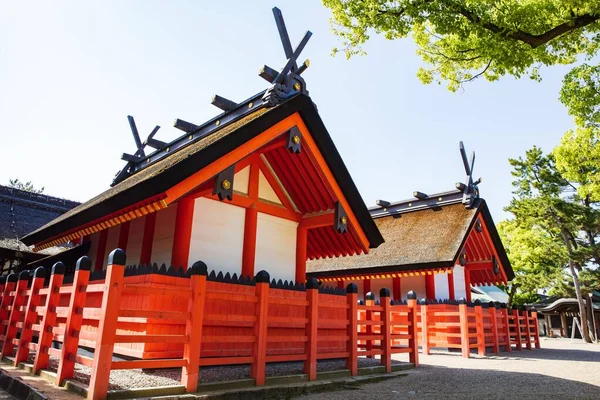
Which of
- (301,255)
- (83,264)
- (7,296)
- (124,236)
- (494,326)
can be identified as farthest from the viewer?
(494,326)

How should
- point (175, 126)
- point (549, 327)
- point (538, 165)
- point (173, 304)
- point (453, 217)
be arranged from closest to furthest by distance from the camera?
point (173, 304), point (175, 126), point (453, 217), point (538, 165), point (549, 327)

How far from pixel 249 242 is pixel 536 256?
25099 millimetres

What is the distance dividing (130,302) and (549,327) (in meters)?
37.9

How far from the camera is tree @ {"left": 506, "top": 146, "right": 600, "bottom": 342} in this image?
23605 millimetres

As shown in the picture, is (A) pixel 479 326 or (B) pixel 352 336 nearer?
(B) pixel 352 336

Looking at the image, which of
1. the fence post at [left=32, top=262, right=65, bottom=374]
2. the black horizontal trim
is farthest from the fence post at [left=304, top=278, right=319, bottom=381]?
the black horizontal trim

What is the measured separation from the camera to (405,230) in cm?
1709

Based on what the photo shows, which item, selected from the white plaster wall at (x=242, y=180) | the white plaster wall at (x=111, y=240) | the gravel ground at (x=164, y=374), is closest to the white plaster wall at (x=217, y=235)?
the white plaster wall at (x=242, y=180)

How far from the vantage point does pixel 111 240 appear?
958cm

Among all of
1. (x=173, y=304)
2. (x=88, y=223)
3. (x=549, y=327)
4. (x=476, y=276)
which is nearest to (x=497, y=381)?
(x=173, y=304)

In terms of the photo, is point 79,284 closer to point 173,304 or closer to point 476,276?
point 173,304

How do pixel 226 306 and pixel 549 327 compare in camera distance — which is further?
pixel 549 327

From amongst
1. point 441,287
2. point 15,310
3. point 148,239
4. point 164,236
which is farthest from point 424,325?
point 15,310

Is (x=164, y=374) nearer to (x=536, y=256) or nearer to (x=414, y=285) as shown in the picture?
(x=414, y=285)
